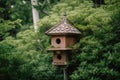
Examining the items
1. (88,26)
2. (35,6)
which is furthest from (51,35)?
(35,6)

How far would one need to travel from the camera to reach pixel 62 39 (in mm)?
10617

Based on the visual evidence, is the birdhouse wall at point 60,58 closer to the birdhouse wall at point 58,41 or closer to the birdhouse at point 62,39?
the birdhouse at point 62,39

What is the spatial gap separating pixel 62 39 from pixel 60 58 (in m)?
0.65

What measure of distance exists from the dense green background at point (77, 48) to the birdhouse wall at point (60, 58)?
0.99 feet

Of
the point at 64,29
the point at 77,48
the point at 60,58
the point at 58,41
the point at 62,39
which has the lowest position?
the point at 60,58

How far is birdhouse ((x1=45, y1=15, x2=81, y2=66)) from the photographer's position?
10.5 metres

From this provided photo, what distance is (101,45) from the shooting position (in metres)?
10.1

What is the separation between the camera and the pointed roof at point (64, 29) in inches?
Result: 411

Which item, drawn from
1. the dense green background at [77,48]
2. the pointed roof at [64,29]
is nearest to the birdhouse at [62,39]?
the pointed roof at [64,29]

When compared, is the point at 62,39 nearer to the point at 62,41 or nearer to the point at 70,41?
the point at 62,41

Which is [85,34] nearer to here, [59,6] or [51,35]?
[51,35]

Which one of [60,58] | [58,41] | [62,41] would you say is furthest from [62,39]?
[60,58]

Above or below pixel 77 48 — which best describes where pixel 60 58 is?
below

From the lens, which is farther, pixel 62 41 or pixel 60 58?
pixel 60 58
